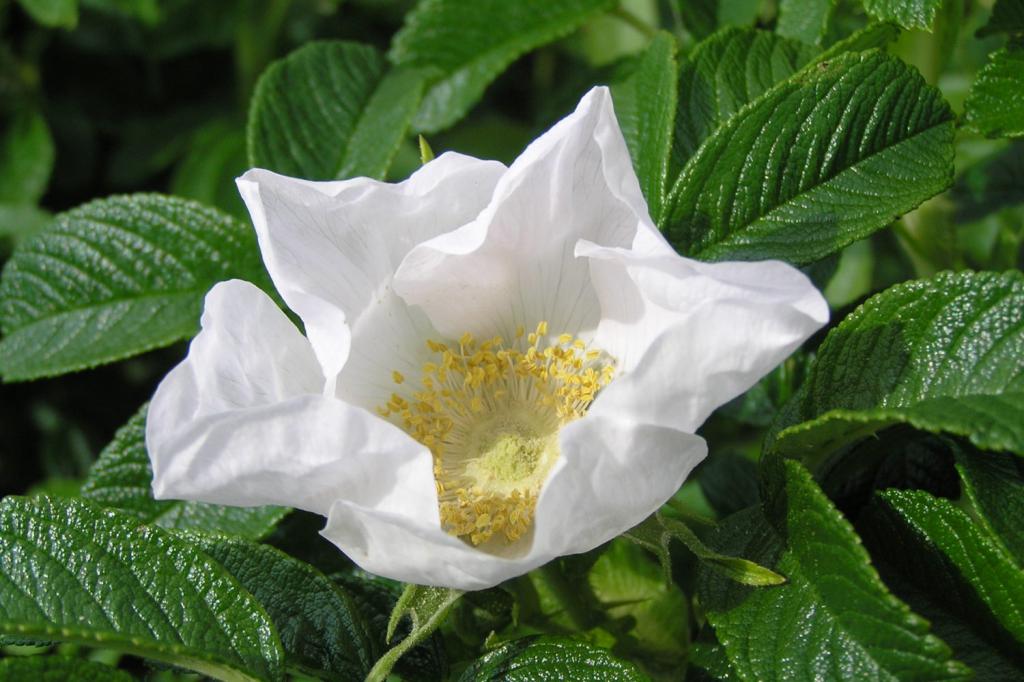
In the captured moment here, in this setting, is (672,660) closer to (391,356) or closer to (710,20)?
→ (391,356)

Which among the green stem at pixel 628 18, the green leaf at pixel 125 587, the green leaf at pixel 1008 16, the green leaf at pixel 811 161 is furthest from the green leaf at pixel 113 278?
the green leaf at pixel 1008 16

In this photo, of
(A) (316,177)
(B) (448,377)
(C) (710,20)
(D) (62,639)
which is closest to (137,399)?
(A) (316,177)

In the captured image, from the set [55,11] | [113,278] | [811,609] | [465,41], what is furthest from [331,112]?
[811,609]

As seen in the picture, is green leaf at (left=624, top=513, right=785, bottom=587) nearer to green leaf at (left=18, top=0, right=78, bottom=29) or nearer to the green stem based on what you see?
the green stem

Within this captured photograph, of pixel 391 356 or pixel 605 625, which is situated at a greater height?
pixel 391 356

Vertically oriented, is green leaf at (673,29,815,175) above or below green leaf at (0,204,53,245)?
above

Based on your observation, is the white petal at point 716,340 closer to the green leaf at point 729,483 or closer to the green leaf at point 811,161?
the green leaf at point 811,161

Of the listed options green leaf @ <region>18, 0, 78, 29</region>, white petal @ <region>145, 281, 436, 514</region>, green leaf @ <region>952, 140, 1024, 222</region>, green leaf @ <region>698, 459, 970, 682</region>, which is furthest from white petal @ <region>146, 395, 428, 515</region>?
green leaf @ <region>18, 0, 78, 29</region>
